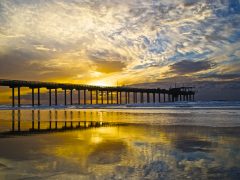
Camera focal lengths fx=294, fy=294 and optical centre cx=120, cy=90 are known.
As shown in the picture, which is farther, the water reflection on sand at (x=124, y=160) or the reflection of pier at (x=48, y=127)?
the reflection of pier at (x=48, y=127)

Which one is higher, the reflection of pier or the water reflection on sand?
the water reflection on sand

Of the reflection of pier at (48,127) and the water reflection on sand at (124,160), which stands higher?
the water reflection on sand at (124,160)

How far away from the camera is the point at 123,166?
643cm

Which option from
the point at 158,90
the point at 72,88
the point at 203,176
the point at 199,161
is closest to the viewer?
the point at 203,176

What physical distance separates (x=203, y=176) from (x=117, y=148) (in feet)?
12.0

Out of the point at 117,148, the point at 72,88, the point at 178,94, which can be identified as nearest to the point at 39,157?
the point at 117,148

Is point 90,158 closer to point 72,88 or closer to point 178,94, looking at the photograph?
point 72,88

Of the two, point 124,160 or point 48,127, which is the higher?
point 124,160

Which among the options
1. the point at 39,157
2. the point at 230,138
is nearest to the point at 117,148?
the point at 39,157

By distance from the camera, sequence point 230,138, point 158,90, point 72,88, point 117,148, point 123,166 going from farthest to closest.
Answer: point 158,90 < point 72,88 < point 230,138 < point 117,148 < point 123,166

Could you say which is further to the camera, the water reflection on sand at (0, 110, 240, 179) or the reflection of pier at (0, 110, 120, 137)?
the reflection of pier at (0, 110, 120, 137)

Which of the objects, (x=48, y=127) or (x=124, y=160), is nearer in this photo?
(x=124, y=160)

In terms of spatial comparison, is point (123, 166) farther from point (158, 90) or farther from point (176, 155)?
point (158, 90)

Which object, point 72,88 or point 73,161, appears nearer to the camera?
point 73,161
